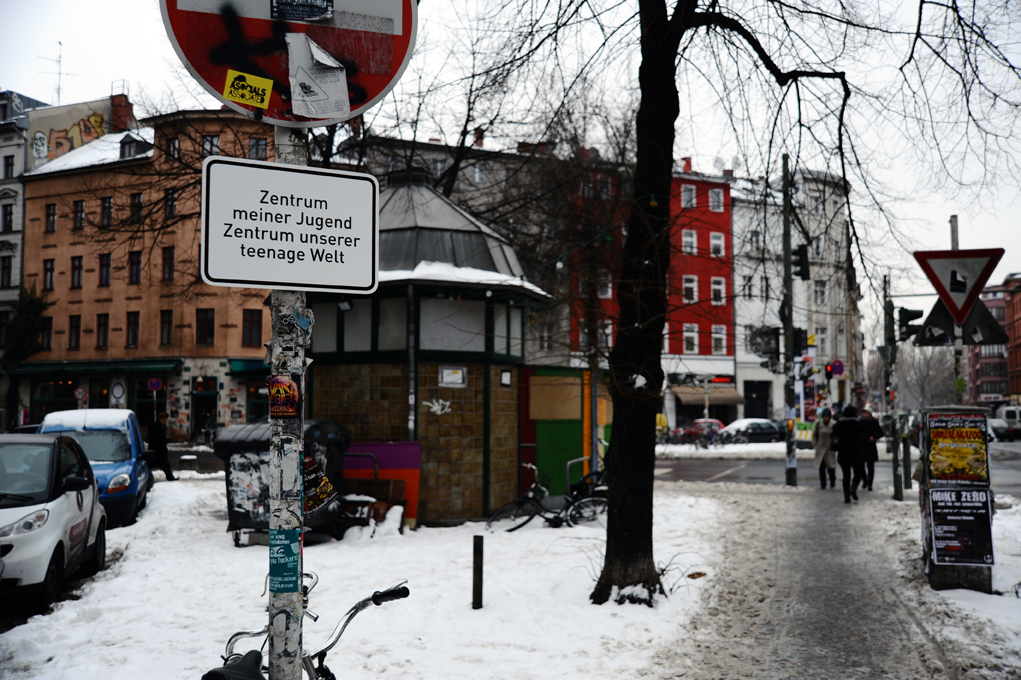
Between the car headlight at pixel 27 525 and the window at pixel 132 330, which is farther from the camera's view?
the window at pixel 132 330

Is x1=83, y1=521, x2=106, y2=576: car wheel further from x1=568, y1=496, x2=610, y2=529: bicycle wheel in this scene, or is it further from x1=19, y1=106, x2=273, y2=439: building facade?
x1=19, y1=106, x2=273, y2=439: building facade

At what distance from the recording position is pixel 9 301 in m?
47.7

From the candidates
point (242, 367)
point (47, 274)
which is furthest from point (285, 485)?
point (47, 274)

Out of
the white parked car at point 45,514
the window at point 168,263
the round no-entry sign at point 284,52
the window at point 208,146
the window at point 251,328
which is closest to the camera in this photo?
the round no-entry sign at point 284,52

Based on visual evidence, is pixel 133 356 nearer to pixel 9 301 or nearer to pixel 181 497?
pixel 9 301

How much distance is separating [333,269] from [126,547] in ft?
32.6

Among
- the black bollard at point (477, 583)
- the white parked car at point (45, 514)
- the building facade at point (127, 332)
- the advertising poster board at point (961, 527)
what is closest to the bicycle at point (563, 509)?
the black bollard at point (477, 583)

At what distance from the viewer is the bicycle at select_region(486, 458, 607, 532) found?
39.0 feet

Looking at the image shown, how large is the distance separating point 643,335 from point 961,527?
3.35 m

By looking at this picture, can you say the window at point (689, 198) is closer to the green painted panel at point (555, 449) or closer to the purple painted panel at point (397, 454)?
the green painted panel at point (555, 449)

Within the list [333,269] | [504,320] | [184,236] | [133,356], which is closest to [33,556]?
[333,269]

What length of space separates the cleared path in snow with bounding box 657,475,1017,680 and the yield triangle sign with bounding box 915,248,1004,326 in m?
2.73

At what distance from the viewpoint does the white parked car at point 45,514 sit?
718cm

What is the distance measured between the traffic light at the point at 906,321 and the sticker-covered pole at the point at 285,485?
30.3 ft
